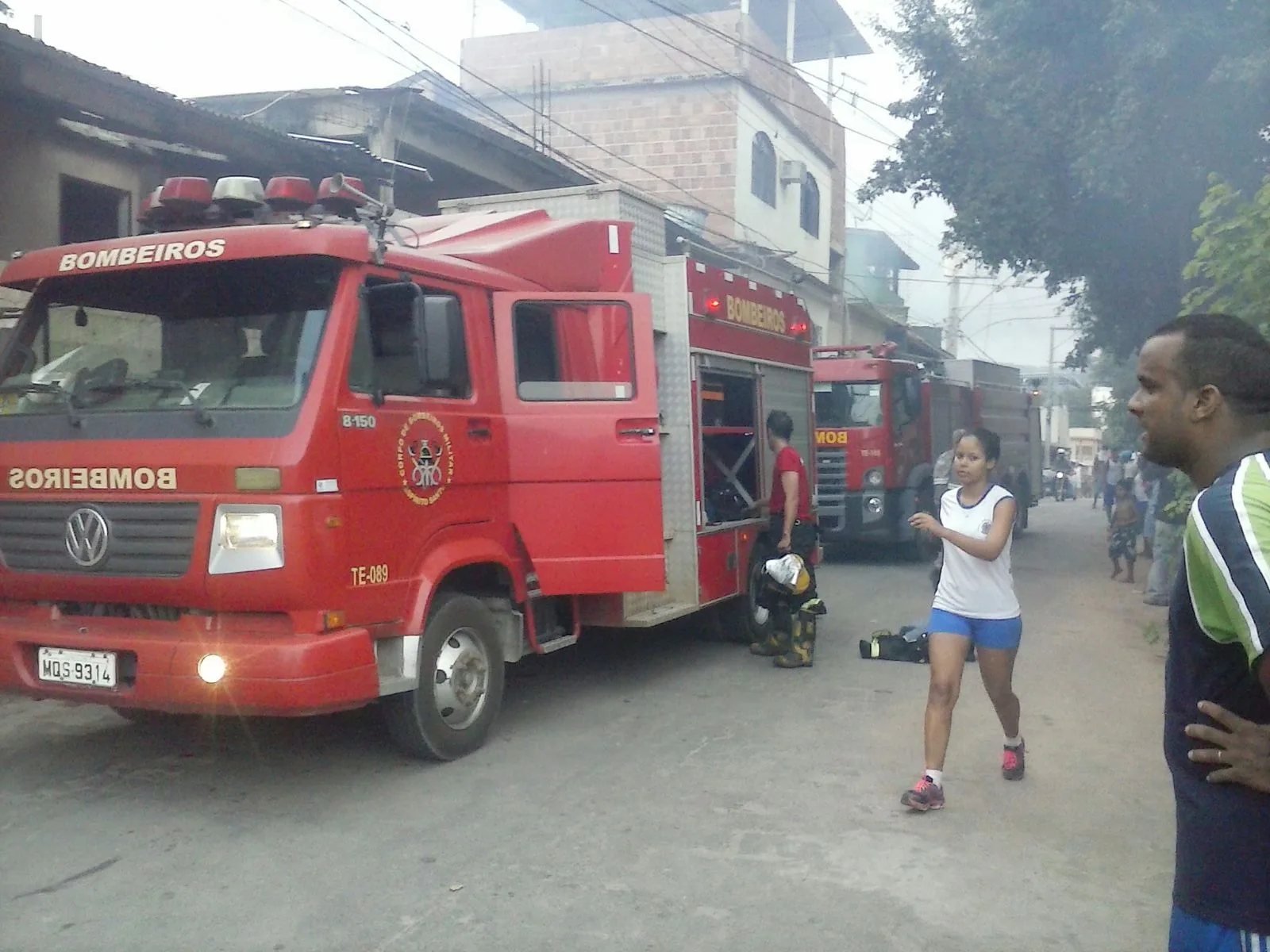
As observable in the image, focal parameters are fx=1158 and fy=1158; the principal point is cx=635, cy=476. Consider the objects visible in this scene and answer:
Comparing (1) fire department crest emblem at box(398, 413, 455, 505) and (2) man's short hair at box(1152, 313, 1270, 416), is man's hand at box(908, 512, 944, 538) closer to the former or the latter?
(1) fire department crest emblem at box(398, 413, 455, 505)

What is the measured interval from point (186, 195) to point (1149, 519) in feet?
40.4

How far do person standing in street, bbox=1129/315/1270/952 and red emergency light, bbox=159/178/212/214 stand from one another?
4.69 m

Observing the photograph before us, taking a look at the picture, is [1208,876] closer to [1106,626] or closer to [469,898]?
[469,898]

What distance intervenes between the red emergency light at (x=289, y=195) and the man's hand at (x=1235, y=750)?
15.4ft

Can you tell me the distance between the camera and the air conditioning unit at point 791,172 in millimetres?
28547

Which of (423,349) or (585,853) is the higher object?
(423,349)

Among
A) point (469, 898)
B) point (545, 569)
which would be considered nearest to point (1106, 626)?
point (545, 569)

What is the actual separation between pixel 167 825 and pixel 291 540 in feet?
4.27

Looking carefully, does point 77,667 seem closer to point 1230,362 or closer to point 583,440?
point 583,440

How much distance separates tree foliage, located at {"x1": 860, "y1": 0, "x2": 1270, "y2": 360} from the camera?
490 inches

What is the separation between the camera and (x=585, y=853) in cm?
453

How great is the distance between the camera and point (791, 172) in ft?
93.8

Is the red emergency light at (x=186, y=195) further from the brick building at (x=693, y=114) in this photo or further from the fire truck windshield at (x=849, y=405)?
the brick building at (x=693, y=114)

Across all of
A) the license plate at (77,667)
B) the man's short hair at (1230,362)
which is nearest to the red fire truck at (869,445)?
the license plate at (77,667)
